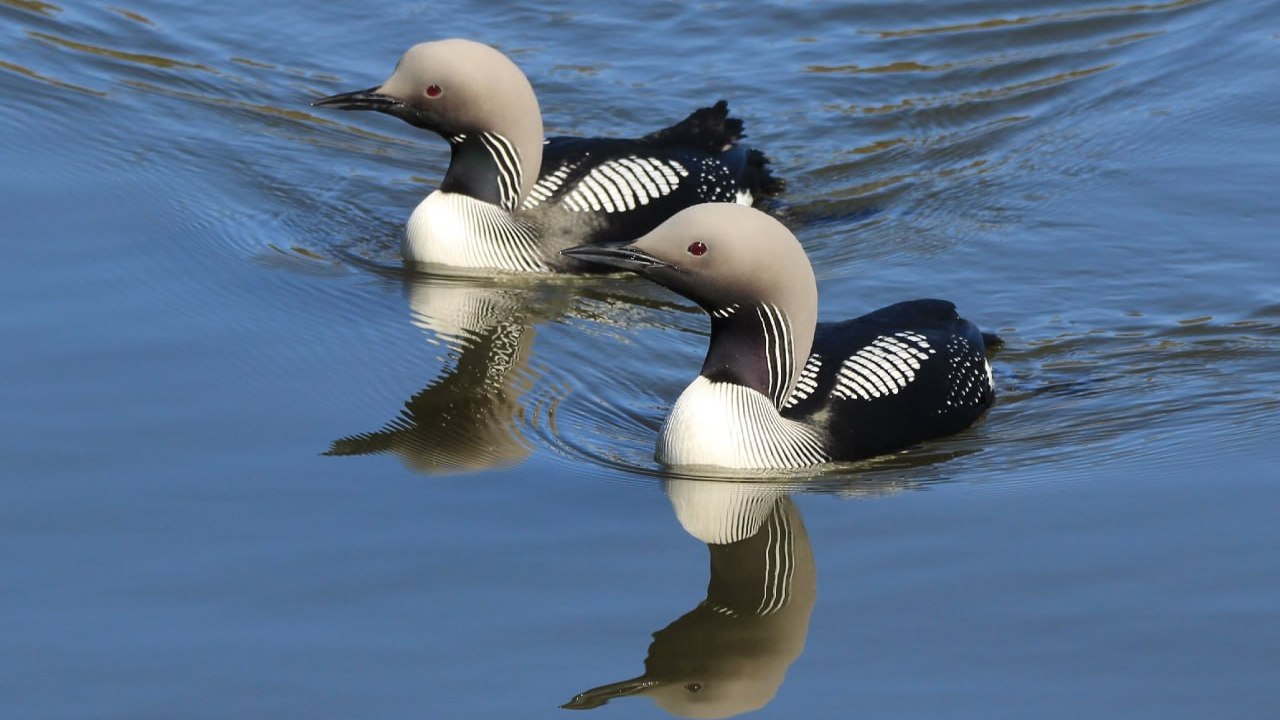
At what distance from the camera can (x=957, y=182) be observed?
345 inches

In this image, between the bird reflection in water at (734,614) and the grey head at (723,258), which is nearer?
the bird reflection in water at (734,614)

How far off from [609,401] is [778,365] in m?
0.93

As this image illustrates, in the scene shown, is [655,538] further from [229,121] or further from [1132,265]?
[229,121]

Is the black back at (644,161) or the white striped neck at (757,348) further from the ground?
the black back at (644,161)

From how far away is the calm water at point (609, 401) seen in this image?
4.29 meters

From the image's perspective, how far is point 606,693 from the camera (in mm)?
4141

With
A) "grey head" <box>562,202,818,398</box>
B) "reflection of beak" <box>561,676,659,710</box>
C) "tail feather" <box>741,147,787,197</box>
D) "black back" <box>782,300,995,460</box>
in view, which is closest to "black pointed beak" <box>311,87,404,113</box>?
"tail feather" <box>741,147,787,197</box>

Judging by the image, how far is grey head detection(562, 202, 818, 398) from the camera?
5148 millimetres

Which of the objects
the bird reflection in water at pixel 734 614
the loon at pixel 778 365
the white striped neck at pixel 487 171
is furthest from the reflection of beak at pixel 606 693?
the white striped neck at pixel 487 171

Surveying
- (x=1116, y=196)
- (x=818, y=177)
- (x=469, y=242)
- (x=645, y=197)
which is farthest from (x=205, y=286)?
(x=1116, y=196)

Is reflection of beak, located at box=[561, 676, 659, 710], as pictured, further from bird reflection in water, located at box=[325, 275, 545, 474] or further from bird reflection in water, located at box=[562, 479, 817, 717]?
bird reflection in water, located at box=[325, 275, 545, 474]

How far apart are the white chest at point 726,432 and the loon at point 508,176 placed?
8.25 ft

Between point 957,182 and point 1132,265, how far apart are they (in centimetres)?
141

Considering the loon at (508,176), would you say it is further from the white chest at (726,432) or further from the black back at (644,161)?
the white chest at (726,432)
